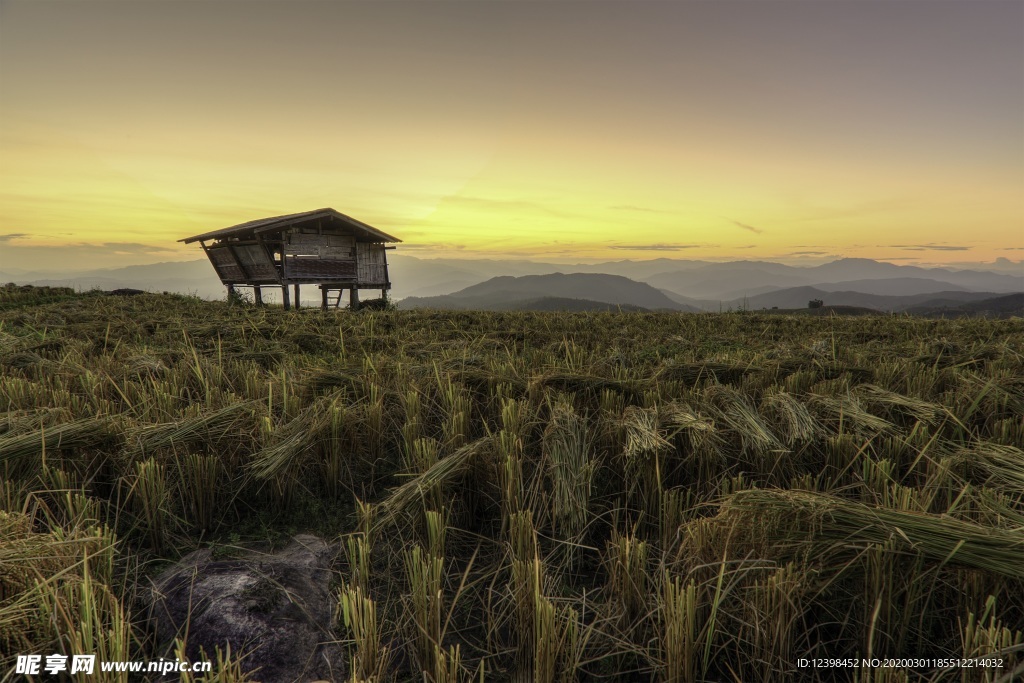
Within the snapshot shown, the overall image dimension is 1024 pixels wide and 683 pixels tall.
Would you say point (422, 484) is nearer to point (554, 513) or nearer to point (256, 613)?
point (554, 513)

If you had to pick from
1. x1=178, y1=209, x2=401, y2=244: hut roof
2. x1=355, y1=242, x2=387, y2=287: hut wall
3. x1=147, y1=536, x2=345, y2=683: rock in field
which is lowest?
x1=147, y1=536, x2=345, y2=683: rock in field

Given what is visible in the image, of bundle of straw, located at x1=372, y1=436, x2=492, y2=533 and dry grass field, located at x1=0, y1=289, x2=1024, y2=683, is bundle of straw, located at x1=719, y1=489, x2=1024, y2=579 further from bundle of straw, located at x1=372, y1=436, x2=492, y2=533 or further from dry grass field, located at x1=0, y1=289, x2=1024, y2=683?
bundle of straw, located at x1=372, y1=436, x2=492, y2=533

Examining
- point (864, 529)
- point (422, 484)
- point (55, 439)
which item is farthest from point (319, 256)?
point (864, 529)

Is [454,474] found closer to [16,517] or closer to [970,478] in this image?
[16,517]

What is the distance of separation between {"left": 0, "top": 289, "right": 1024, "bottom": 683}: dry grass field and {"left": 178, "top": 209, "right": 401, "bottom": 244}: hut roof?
1510cm

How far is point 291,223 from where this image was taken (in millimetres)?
17484

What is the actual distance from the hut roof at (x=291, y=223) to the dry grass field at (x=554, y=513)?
15.1 meters

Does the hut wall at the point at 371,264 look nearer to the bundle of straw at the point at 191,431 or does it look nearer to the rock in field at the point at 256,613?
the bundle of straw at the point at 191,431

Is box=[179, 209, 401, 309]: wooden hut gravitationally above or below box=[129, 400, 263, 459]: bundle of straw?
above

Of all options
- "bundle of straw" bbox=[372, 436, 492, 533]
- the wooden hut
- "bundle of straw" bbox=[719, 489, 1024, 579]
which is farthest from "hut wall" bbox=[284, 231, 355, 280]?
"bundle of straw" bbox=[719, 489, 1024, 579]

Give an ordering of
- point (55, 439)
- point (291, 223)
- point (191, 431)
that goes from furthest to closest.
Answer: point (291, 223)
point (191, 431)
point (55, 439)

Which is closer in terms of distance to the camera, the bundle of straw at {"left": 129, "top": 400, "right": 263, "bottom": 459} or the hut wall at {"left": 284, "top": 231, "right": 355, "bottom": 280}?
the bundle of straw at {"left": 129, "top": 400, "right": 263, "bottom": 459}

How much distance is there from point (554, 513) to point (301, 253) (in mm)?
19206

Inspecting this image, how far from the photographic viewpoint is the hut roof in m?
17.4
